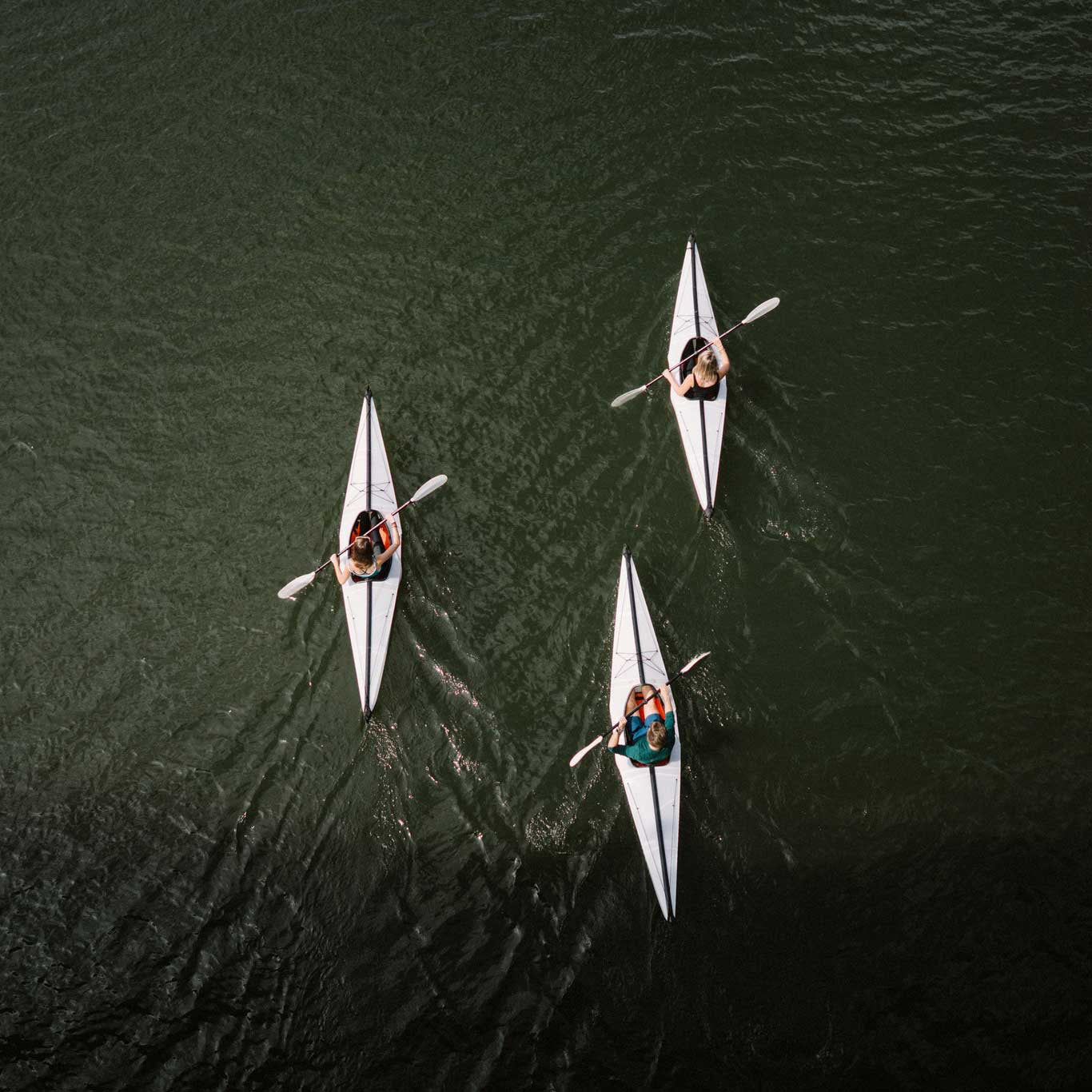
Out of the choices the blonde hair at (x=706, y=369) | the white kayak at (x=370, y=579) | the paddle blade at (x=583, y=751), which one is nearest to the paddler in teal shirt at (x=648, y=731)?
the paddle blade at (x=583, y=751)

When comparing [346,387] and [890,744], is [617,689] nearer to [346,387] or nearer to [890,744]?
[890,744]

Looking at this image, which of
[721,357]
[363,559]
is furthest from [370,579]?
[721,357]

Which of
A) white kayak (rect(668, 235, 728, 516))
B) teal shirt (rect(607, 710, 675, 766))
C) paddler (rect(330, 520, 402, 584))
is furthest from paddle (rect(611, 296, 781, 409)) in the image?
teal shirt (rect(607, 710, 675, 766))

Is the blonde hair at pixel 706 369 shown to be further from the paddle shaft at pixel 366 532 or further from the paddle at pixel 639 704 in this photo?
the paddle shaft at pixel 366 532

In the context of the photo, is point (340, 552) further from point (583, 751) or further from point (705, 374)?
point (705, 374)

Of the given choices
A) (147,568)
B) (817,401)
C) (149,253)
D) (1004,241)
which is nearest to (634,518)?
(817,401)

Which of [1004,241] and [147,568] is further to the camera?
[1004,241]

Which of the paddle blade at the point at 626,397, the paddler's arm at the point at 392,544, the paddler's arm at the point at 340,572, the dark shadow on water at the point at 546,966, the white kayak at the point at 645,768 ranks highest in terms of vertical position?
the paddle blade at the point at 626,397
